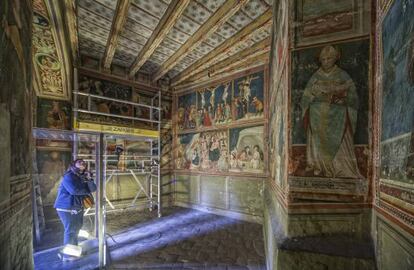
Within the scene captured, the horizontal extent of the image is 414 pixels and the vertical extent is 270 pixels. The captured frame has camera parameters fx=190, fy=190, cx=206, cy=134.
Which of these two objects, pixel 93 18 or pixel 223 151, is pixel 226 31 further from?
pixel 223 151

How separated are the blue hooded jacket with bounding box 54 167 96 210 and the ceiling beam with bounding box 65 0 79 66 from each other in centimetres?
350

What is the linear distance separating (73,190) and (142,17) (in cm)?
418

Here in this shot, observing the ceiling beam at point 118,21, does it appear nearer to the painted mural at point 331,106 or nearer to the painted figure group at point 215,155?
the painted mural at point 331,106

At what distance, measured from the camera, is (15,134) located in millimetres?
1940

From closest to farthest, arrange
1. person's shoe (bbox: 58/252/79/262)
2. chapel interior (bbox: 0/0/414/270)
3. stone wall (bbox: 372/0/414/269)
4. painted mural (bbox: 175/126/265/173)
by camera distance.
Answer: stone wall (bbox: 372/0/414/269) → chapel interior (bbox: 0/0/414/270) → person's shoe (bbox: 58/252/79/262) → painted mural (bbox: 175/126/265/173)

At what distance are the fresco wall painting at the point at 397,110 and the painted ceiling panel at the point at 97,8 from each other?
510cm

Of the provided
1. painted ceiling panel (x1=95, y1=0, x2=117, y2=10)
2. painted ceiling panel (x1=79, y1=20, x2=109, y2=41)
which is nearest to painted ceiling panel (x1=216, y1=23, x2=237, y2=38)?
painted ceiling panel (x1=95, y1=0, x2=117, y2=10)

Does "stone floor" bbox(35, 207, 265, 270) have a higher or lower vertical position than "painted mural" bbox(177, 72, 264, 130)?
lower

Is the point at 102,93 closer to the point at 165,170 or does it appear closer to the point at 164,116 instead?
the point at 164,116

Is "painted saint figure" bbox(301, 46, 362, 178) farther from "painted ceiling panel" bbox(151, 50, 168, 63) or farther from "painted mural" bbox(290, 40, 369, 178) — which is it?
"painted ceiling panel" bbox(151, 50, 168, 63)

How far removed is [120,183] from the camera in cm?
744

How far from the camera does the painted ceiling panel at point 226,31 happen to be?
493 centimetres

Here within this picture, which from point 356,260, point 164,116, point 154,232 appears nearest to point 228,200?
point 154,232

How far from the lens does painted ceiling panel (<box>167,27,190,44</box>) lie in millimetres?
5238
